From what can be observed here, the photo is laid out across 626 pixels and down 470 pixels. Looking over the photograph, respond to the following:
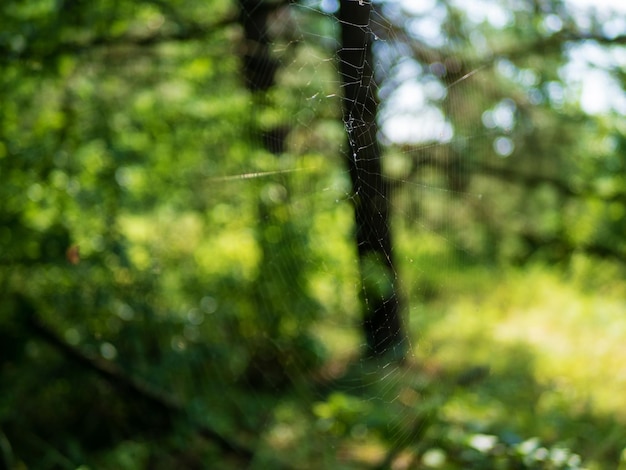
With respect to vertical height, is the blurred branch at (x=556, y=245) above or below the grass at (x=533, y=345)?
above

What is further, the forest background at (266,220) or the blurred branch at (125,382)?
the blurred branch at (125,382)

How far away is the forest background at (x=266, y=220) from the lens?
2.96 meters

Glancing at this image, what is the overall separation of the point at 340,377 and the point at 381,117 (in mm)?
1832

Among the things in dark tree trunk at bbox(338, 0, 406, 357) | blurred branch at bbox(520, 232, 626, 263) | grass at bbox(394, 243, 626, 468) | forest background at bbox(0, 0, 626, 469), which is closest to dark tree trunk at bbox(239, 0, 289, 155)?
forest background at bbox(0, 0, 626, 469)

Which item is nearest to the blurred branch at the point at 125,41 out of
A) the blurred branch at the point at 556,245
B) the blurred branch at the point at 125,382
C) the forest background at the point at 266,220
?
the forest background at the point at 266,220

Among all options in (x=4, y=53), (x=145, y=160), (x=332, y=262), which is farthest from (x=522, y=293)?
(x=4, y=53)

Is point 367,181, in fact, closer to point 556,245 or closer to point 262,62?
point 262,62

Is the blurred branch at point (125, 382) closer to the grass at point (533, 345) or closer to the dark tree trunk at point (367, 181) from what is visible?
the dark tree trunk at point (367, 181)

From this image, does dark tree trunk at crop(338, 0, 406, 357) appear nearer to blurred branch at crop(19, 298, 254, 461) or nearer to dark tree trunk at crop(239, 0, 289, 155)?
dark tree trunk at crop(239, 0, 289, 155)

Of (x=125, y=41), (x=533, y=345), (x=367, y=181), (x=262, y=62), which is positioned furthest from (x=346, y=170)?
(x=533, y=345)

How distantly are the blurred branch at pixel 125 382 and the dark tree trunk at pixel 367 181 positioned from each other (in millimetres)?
889

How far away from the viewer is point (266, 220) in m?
3.62

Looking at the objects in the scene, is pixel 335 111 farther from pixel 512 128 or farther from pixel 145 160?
pixel 512 128

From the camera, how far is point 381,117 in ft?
10.5
